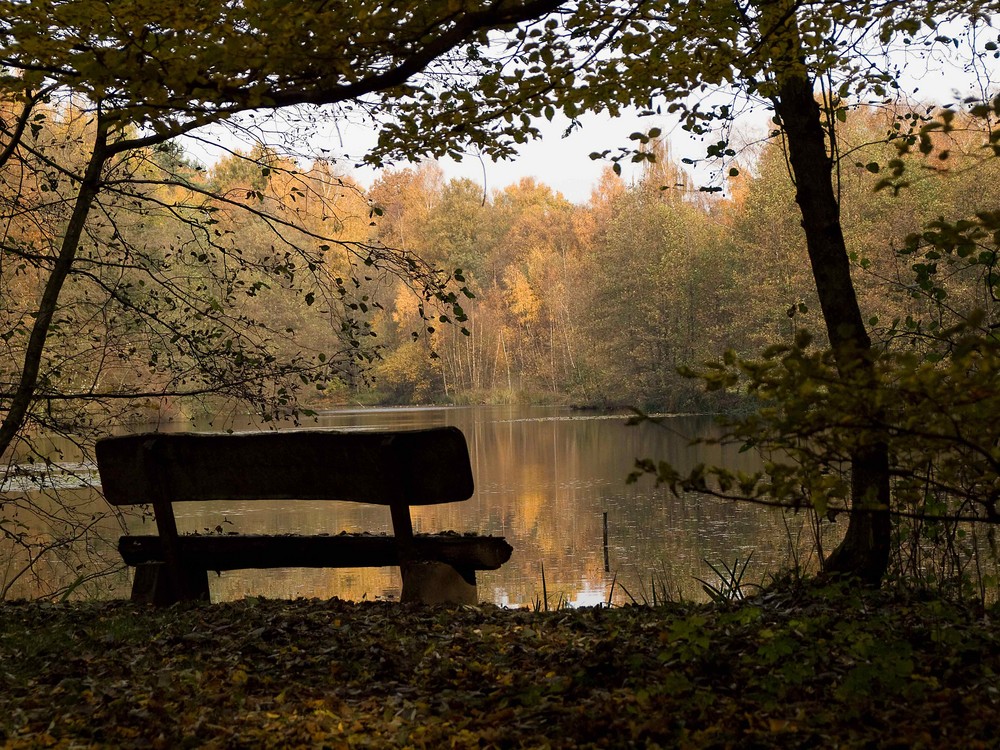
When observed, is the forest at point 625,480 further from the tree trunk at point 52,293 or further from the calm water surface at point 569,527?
the calm water surface at point 569,527

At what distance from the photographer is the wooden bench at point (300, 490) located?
5.39 m

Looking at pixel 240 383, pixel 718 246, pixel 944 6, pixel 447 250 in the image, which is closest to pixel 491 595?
pixel 240 383

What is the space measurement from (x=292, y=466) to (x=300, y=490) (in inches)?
6.0

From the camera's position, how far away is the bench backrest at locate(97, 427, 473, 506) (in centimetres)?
537

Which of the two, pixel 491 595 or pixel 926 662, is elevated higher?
pixel 926 662

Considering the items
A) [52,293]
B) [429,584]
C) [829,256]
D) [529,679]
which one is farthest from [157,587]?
[829,256]

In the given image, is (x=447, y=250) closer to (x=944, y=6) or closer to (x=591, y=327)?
(x=591, y=327)

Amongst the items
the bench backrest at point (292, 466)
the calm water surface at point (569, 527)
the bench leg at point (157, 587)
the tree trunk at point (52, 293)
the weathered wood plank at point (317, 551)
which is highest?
the tree trunk at point (52, 293)

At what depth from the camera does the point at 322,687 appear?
395cm

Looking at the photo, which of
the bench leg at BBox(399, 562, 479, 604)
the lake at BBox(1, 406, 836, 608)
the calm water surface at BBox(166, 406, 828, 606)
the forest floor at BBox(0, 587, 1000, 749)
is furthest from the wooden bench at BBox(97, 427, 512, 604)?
the calm water surface at BBox(166, 406, 828, 606)

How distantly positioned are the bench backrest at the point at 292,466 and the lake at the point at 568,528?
0.98 meters

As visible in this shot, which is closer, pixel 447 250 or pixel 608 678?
pixel 608 678

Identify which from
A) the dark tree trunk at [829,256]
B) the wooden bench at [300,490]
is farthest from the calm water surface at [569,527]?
the wooden bench at [300,490]

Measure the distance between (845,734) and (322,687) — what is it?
1.98 metres
